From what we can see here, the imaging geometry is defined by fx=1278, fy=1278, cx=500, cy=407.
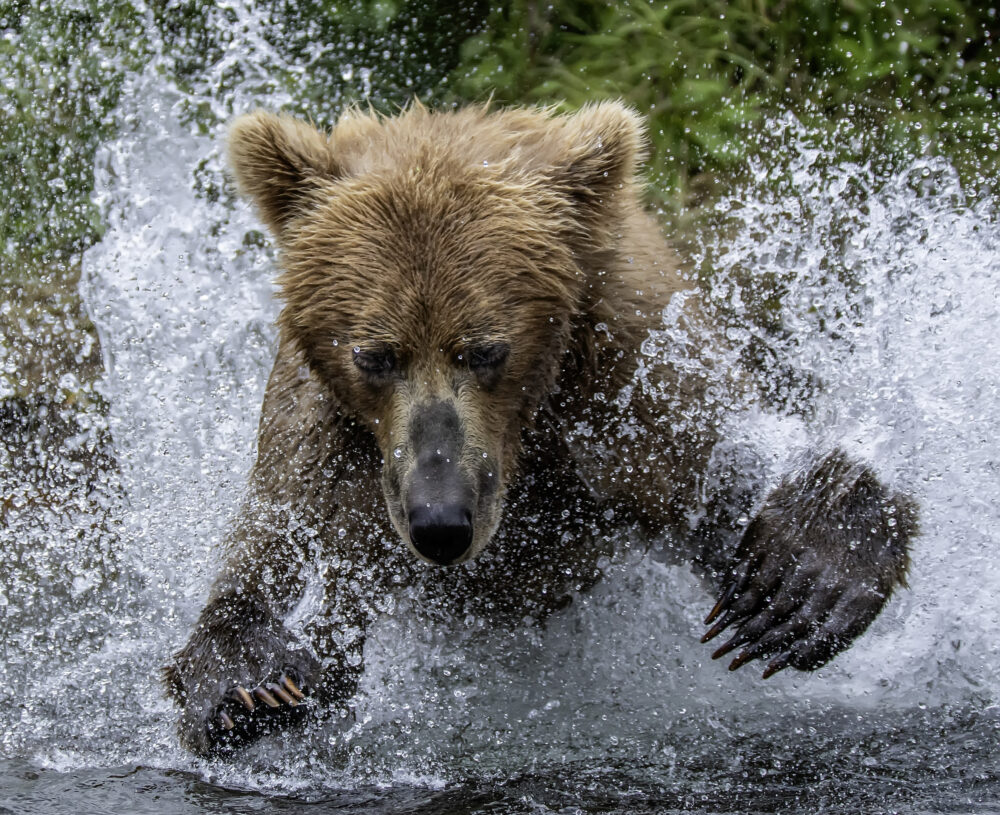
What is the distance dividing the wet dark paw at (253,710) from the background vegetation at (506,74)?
9.62ft

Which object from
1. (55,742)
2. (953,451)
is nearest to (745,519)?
(953,451)

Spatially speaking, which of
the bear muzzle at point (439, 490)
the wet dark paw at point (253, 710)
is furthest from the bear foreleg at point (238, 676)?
the bear muzzle at point (439, 490)

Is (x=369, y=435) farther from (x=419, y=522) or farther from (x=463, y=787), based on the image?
(x=463, y=787)

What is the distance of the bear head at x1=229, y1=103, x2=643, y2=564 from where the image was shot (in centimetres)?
368

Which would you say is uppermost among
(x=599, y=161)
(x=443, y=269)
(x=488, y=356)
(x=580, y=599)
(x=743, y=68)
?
(x=743, y=68)

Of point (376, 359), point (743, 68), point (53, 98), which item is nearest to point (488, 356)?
point (376, 359)

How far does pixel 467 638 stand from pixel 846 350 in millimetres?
1868

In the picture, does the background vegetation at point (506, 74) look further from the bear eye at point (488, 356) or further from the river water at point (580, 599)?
the bear eye at point (488, 356)

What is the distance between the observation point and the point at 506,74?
6.98 meters

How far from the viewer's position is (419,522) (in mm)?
3480

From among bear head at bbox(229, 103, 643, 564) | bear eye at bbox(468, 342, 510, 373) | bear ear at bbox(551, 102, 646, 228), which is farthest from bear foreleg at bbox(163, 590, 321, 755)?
bear ear at bbox(551, 102, 646, 228)

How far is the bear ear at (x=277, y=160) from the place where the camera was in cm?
394

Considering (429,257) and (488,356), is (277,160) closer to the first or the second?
(429,257)

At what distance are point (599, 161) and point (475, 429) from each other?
950 mm
